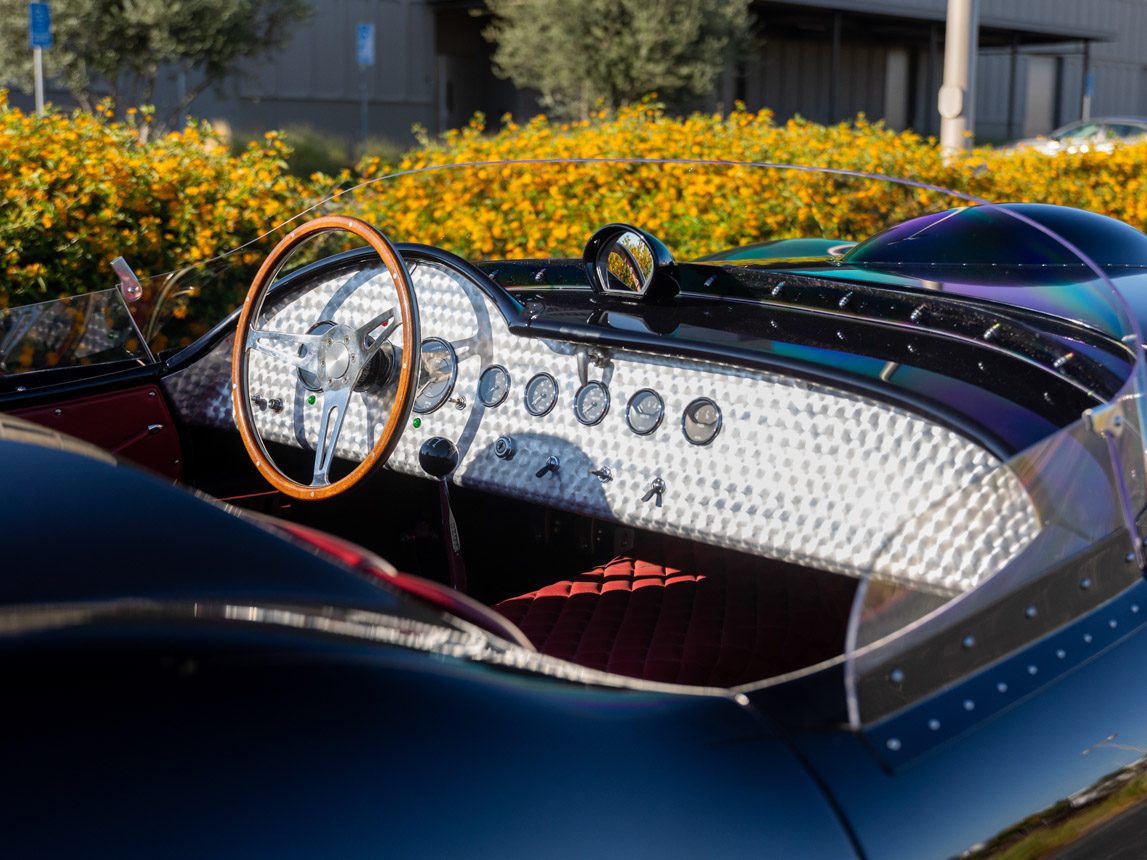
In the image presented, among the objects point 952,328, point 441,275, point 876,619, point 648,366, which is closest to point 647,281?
point 648,366

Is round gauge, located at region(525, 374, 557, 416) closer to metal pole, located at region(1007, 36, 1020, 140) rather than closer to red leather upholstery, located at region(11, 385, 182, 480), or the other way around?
red leather upholstery, located at region(11, 385, 182, 480)

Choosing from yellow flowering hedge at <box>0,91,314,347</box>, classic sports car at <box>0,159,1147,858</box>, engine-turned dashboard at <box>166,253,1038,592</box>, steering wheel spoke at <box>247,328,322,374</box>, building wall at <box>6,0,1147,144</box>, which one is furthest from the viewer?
building wall at <box>6,0,1147,144</box>

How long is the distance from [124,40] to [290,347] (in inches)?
734

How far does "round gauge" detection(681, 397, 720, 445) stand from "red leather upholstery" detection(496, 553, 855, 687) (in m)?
0.34

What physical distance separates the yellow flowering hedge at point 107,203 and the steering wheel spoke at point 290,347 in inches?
102

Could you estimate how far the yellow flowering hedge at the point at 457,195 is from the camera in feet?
18.6

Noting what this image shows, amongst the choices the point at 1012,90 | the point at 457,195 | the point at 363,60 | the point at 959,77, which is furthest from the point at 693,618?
the point at 1012,90

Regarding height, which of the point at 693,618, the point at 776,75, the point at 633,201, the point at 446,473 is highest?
the point at 776,75

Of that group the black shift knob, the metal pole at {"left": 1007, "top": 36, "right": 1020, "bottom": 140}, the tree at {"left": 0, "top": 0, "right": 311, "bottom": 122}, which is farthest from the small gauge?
the metal pole at {"left": 1007, "top": 36, "right": 1020, "bottom": 140}

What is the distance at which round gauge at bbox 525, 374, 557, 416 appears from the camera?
109 inches

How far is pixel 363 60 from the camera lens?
20.7 metres

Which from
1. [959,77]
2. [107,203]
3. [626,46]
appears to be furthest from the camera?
[626,46]

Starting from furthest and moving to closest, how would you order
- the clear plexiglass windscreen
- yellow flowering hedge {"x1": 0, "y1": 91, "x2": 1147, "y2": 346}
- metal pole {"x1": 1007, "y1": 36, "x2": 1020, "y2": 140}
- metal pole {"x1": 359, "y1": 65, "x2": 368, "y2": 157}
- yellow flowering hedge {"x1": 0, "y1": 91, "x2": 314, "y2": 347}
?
1. metal pole {"x1": 1007, "y1": 36, "x2": 1020, "y2": 140}
2. metal pole {"x1": 359, "y1": 65, "x2": 368, "y2": 157}
3. yellow flowering hedge {"x1": 0, "y1": 91, "x2": 1147, "y2": 346}
4. yellow flowering hedge {"x1": 0, "y1": 91, "x2": 314, "y2": 347}
5. the clear plexiglass windscreen

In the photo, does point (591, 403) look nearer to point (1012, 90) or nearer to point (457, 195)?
point (457, 195)
